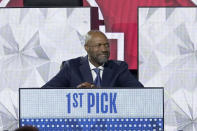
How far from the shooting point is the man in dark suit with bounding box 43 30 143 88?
3053 millimetres

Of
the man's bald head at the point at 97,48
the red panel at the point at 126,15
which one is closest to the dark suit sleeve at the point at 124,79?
the man's bald head at the point at 97,48

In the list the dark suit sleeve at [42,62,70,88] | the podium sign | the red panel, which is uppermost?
the red panel

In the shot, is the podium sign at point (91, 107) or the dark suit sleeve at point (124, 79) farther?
the dark suit sleeve at point (124, 79)

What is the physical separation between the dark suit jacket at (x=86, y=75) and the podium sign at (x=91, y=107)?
434 mm

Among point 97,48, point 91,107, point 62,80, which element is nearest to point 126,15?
point 97,48

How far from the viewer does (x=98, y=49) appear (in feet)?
10.4

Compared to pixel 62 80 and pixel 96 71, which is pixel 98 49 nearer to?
pixel 96 71

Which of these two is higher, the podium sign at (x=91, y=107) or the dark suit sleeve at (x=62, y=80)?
the dark suit sleeve at (x=62, y=80)

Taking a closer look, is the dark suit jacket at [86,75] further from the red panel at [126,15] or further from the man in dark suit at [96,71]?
the red panel at [126,15]

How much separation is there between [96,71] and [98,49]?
0.47 ft

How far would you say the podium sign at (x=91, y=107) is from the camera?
258cm

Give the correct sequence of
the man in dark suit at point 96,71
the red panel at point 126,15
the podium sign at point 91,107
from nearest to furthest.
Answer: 1. the podium sign at point 91,107
2. the man in dark suit at point 96,71
3. the red panel at point 126,15

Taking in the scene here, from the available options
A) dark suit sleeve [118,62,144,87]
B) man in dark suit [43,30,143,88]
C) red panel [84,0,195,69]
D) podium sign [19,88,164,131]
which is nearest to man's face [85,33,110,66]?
man in dark suit [43,30,143,88]

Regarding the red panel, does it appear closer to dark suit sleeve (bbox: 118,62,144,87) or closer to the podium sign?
dark suit sleeve (bbox: 118,62,144,87)
